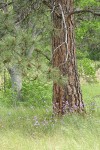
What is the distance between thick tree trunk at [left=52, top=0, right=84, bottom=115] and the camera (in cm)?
656

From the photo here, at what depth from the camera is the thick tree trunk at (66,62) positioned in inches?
258

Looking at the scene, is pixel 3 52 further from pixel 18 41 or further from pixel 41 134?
pixel 41 134

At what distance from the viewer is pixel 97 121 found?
19.7ft

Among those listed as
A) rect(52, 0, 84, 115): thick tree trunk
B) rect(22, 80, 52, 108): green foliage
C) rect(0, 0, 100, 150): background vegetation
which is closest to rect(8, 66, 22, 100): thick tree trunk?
rect(22, 80, 52, 108): green foliage

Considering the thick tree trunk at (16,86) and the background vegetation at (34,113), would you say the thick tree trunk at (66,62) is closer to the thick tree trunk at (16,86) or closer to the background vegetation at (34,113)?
the background vegetation at (34,113)

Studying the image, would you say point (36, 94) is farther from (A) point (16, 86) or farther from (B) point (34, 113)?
(B) point (34, 113)

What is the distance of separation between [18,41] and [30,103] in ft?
14.8

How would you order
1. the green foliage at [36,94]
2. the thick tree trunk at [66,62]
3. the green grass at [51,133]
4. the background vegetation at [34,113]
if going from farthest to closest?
the green foliage at [36,94], the thick tree trunk at [66,62], the green grass at [51,133], the background vegetation at [34,113]

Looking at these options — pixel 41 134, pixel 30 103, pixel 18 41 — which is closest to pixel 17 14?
pixel 18 41

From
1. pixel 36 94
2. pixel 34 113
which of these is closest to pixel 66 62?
pixel 34 113

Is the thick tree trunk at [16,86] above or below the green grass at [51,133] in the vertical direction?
above

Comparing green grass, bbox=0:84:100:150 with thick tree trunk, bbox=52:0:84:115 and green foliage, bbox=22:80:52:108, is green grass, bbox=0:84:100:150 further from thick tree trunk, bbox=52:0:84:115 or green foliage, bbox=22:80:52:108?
green foliage, bbox=22:80:52:108

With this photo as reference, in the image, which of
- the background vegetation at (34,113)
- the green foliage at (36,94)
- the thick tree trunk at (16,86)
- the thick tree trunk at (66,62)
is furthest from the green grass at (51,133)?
the thick tree trunk at (16,86)

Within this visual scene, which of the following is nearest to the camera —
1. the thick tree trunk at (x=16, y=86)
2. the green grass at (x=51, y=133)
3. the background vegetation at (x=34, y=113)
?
the background vegetation at (x=34, y=113)
